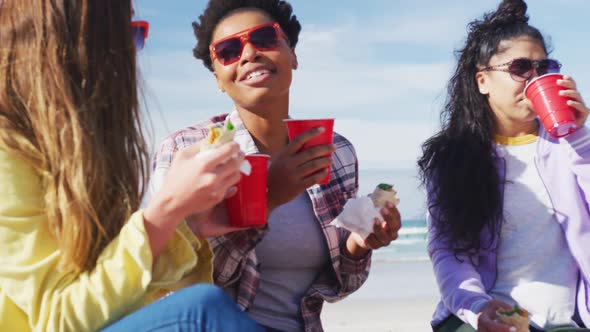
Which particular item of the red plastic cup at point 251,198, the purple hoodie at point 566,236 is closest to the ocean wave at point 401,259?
the purple hoodie at point 566,236

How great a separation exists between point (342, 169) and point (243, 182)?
113 cm

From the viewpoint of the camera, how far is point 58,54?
2.09 metres

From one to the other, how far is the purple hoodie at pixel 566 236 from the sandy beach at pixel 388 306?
3.37 meters

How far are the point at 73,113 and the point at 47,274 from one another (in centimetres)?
45

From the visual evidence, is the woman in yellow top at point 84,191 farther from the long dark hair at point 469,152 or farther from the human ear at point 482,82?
the human ear at point 482,82

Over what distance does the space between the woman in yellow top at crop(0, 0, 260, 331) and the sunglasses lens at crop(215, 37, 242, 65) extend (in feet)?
3.99

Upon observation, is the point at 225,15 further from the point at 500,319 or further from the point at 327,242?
the point at 500,319

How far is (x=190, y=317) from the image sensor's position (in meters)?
1.93

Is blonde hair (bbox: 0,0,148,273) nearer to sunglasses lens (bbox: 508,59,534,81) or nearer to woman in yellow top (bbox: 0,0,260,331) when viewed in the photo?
woman in yellow top (bbox: 0,0,260,331)

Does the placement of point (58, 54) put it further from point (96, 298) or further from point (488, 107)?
point (488, 107)

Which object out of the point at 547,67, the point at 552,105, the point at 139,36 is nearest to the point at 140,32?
the point at 139,36

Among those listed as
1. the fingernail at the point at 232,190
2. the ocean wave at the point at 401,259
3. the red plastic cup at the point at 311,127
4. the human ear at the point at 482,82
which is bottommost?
the ocean wave at the point at 401,259

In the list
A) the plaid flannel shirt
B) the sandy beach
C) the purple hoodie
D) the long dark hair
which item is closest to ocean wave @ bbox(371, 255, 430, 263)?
the sandy beach

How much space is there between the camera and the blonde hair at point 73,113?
80.0 inches
